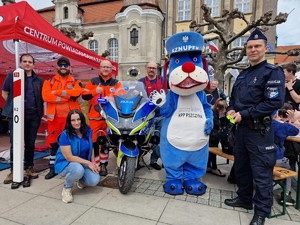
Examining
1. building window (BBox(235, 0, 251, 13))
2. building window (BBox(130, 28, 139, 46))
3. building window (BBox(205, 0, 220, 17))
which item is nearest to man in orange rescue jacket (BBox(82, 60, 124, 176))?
building window (BBox(130, 28, 139, 46))

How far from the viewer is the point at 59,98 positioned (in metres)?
3.25

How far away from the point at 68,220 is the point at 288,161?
2.97 m

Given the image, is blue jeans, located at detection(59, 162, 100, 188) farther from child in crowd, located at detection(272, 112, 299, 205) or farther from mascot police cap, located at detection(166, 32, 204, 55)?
child in crowd, located at detection(272, 112, 299, 205)

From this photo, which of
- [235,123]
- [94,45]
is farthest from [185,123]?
[94,45]

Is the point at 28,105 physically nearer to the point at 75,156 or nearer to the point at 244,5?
the point at 75,156

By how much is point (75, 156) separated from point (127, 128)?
76 centimetres

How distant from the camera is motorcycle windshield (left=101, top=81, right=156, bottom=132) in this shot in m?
2.74

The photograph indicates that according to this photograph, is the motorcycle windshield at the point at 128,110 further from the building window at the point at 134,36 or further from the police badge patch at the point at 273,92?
the building window at the point at 134,36

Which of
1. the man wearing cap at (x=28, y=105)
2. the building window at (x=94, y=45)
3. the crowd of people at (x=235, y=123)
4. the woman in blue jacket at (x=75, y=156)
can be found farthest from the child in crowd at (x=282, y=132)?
the building window at (x=94, y=45)

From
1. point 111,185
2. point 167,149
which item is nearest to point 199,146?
point 167,149

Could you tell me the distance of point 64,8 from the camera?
21938 mm

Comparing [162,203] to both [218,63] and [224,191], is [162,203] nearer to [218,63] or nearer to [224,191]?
[224,191]

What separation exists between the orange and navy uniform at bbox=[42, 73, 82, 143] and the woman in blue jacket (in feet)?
1.91

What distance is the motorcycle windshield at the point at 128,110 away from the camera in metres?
2.74
